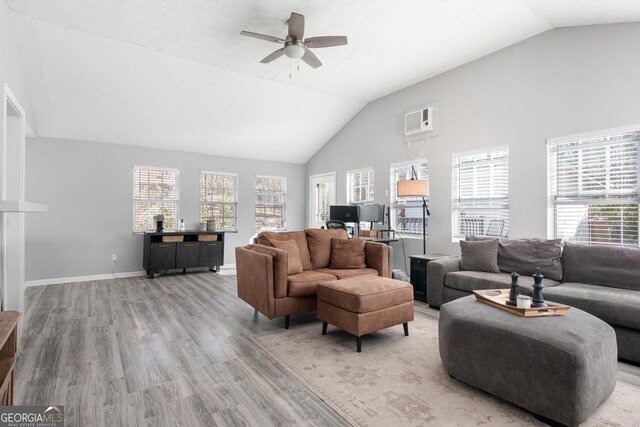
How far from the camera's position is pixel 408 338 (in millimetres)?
3102

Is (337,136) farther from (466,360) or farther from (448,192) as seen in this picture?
(466,360)

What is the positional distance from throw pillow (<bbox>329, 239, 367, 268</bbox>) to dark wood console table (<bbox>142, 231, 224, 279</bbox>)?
11.0 ft

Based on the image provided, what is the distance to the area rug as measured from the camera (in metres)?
1.90

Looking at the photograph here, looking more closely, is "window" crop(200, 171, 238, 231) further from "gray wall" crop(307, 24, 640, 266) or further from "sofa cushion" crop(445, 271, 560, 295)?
"sofa cushion" crop(445, 271, 560, 295)

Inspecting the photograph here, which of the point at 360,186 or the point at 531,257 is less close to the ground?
the point at 360,186

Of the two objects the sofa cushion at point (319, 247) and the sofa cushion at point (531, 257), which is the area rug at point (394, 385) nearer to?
the sofa cushion at point (319, 247)

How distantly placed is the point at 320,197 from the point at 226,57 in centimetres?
408

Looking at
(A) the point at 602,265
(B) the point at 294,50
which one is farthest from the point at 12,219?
(A) the point at 602,265

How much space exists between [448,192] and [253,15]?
11.6 feet

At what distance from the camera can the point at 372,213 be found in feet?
19.0

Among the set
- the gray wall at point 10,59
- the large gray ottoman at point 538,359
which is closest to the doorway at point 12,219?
the gray wall at point 10,59

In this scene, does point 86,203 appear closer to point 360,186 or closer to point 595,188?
point 360,186

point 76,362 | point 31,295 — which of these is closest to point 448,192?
point 76,362

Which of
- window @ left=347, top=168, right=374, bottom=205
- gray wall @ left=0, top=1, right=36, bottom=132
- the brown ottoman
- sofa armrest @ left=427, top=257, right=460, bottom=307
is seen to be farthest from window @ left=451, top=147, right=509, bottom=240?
gray wall @ left=0, top=1, right=36, bottom=132
